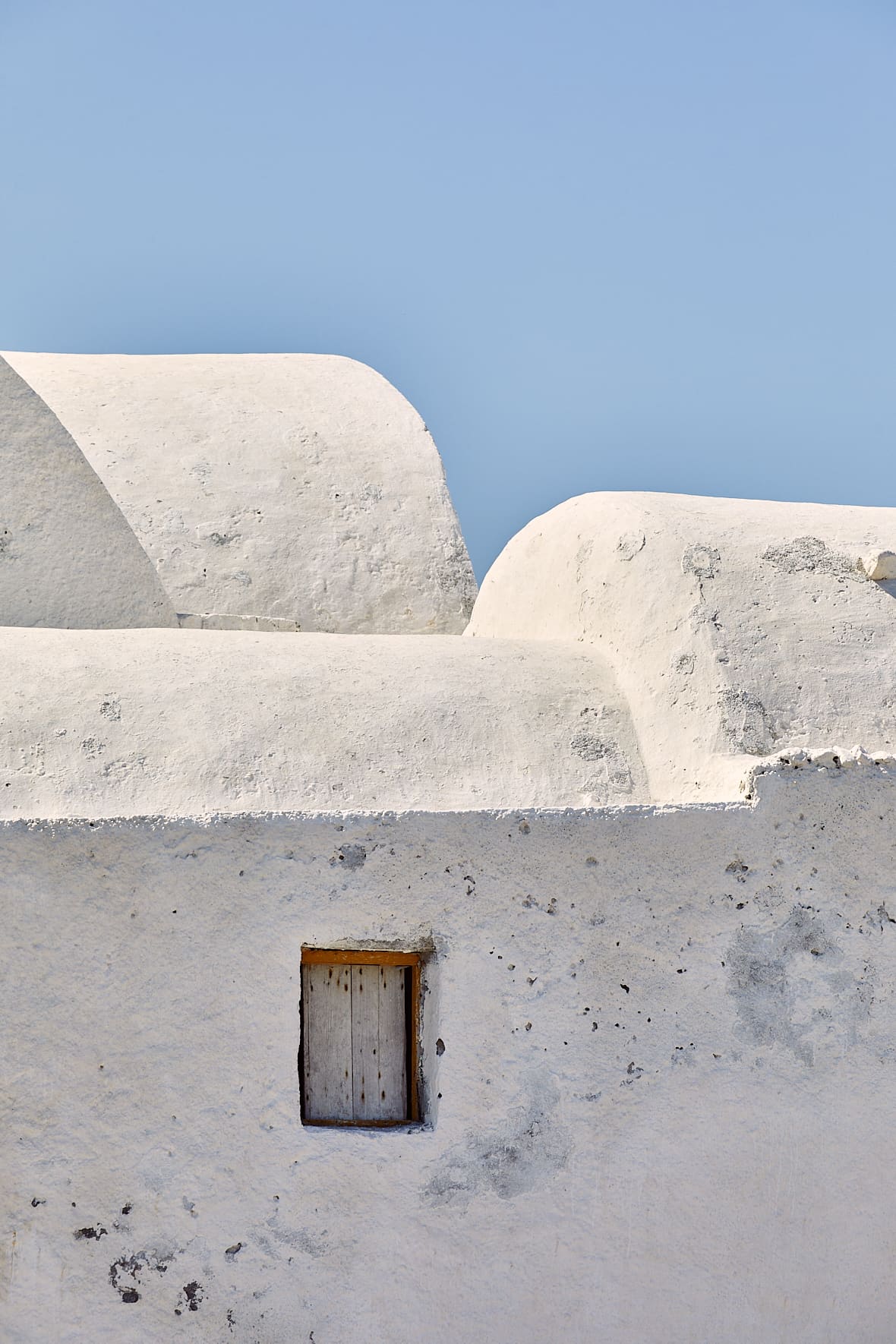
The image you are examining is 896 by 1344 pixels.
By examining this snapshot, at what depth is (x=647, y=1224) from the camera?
21.2 feet

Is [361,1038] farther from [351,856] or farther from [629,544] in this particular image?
[629,544]

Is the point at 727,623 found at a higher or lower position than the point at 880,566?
lower

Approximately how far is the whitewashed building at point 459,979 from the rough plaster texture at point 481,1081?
0.01 meters

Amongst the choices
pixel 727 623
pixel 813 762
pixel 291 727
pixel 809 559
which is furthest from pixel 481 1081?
pixel 809 559

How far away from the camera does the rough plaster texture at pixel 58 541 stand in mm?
8367

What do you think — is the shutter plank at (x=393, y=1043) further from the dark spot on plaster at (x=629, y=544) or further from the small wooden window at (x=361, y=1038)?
the dark spot on plaster at (x=629, y=544)

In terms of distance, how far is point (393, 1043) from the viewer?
6.59 metres

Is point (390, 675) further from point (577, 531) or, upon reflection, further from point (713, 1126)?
point (713, 1126)

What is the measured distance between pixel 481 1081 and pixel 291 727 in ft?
5.30

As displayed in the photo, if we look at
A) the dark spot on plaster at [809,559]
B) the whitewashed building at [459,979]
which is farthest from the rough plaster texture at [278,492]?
the dark spot on plaster at [809,559]

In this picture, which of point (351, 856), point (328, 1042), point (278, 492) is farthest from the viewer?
point (278, 492)

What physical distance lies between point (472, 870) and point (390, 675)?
104 cm

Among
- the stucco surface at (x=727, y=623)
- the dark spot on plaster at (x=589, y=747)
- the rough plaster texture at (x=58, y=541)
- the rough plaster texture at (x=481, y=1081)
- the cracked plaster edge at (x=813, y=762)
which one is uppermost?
the rough plaster texture at (x=58, y=541)

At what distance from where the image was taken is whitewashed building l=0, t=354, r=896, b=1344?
6105 mm
